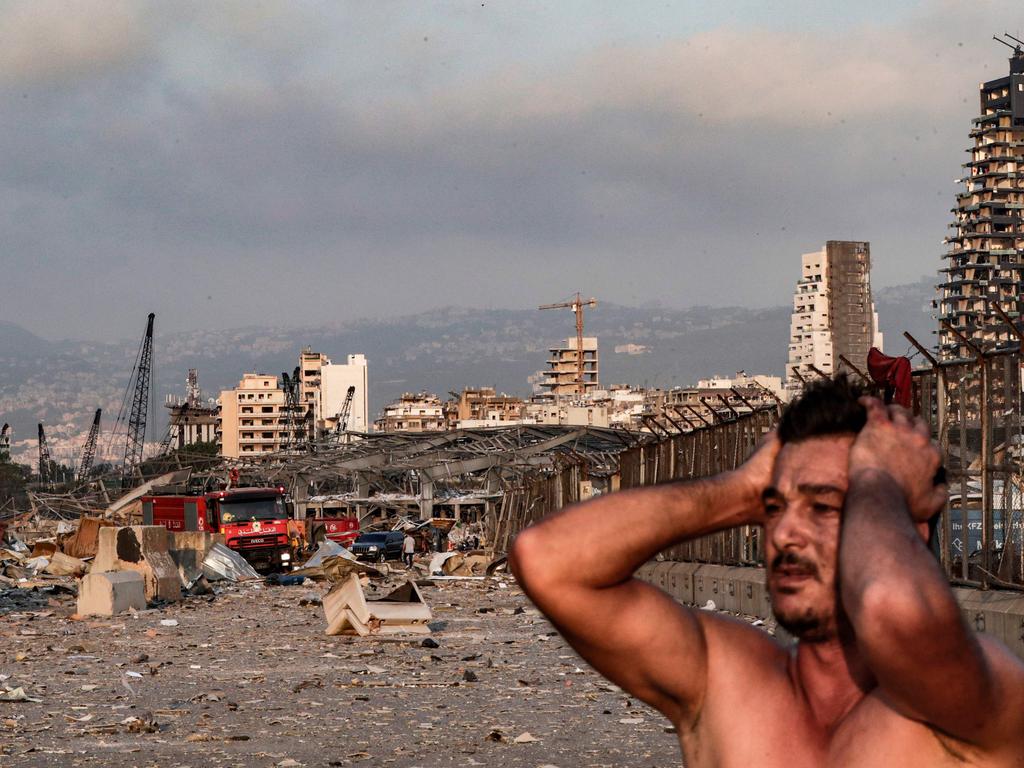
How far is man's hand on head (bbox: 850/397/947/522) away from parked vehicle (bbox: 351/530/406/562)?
4569 centimetres

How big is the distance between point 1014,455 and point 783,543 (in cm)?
895

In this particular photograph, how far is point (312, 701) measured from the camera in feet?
41.7

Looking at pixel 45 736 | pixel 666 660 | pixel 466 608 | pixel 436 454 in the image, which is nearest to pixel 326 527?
pixel 436 454

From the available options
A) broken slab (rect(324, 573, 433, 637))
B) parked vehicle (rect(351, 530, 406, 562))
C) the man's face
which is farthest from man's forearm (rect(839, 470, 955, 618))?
parked vehicle (rect(351, 530, 406, 562))

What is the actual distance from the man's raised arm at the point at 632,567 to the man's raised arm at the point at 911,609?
0.84 ft

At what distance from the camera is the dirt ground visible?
1005cm

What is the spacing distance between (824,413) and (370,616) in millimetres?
17152

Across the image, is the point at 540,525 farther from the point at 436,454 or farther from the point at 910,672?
the point at 436,454

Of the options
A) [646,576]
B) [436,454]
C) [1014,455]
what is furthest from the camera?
[436,454]

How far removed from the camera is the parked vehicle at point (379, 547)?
48.1 m

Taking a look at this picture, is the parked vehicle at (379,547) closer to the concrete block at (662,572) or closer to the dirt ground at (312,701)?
Result: the concrete block at (662,572)

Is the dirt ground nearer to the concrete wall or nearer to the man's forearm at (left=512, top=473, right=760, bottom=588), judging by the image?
the concrete wall

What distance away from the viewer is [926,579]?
Answer: 1942mm

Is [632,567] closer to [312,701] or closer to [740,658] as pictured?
[740,658]
